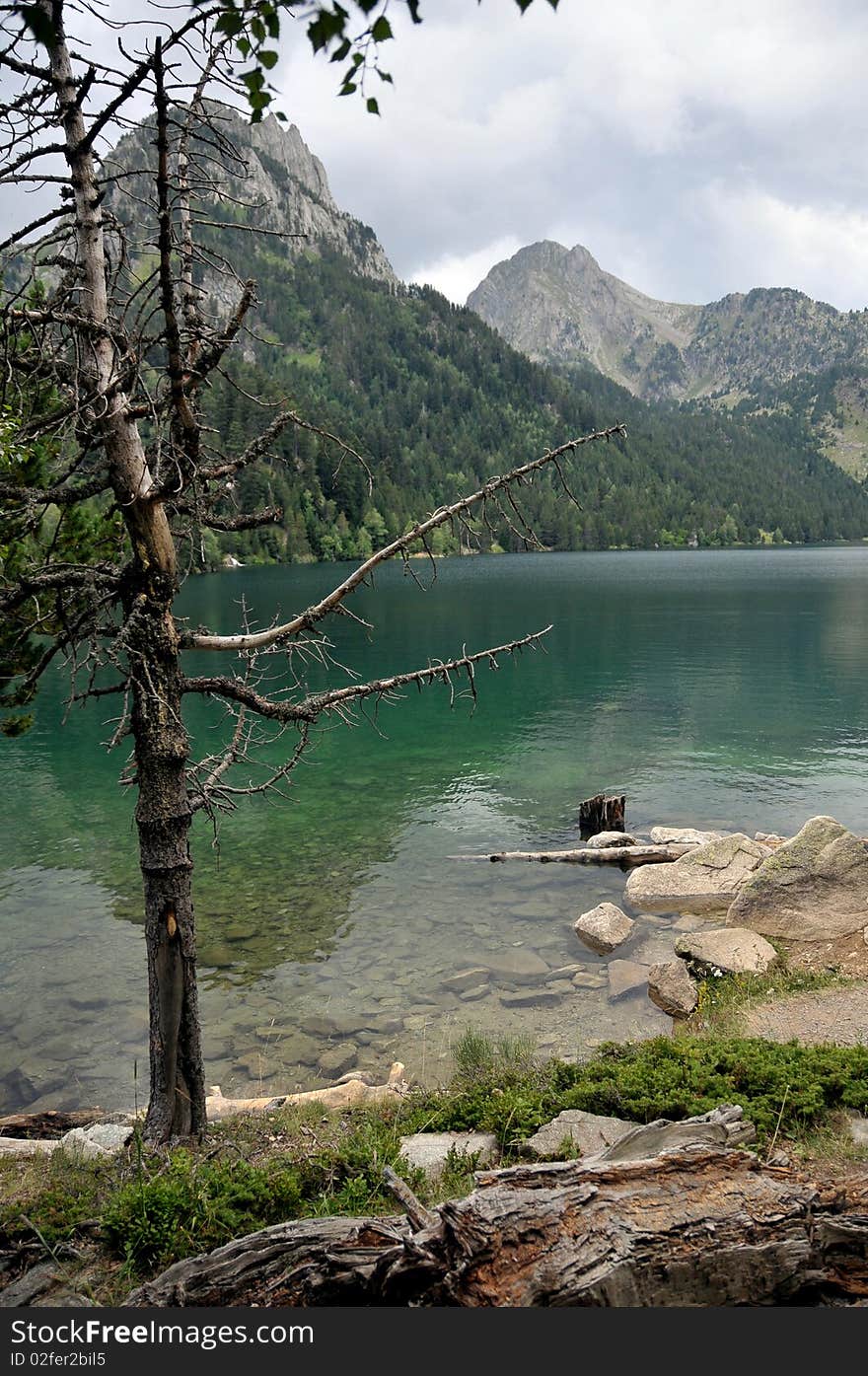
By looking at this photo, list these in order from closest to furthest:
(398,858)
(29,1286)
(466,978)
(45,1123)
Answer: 1. (29,1286)
2. (45,1123)
3. (466,978)
4. (398,858)

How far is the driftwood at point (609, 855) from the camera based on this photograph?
22812 mm

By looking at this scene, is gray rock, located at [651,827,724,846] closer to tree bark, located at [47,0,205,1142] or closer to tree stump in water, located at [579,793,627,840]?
tree stump in water, located at [579,793,627,840]

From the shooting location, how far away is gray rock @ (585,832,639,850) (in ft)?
77.8

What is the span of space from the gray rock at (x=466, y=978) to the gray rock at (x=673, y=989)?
3.43 m

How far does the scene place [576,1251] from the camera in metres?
4.53

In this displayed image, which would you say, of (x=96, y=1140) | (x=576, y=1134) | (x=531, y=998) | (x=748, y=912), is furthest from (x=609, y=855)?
(x=96, y=1140)

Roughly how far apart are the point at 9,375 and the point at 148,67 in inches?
93.6

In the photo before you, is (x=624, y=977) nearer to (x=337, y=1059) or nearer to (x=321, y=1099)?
(x=337, y=1059)

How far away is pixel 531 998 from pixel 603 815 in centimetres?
1036

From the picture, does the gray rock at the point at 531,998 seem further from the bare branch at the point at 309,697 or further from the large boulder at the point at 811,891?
the bare branch at the point at 309,697

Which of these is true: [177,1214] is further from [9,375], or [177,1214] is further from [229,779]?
[229,779]

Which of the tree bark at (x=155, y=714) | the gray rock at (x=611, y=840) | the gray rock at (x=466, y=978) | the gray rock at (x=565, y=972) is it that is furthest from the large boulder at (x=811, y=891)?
the tree bark at (x=155, y=714)

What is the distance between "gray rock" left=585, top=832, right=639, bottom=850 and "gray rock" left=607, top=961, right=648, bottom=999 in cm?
707

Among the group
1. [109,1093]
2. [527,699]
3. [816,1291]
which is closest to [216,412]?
[527,699]
